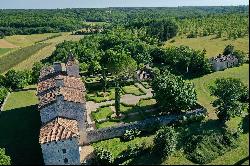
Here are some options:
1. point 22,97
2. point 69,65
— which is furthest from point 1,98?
point 69,65

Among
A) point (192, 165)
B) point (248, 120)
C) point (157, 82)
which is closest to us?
point (192, 165)

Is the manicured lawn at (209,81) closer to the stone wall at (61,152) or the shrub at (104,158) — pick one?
the shrub at (104,158)

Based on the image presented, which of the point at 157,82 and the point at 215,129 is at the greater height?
the point at 157,82

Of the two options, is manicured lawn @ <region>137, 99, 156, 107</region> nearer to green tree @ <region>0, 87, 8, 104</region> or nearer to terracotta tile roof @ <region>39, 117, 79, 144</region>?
terracotta tile roof @ <region>39, 117, 79, 144</region>

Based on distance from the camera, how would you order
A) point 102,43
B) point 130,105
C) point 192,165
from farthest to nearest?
1. point 102,43
2. point 130,105
3. point 192,165

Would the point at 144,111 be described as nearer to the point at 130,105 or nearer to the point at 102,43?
the point at 130,105

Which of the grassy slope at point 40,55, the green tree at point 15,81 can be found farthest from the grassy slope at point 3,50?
the green tree at point 15,81

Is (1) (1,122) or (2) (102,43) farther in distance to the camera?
(2) (102,43)

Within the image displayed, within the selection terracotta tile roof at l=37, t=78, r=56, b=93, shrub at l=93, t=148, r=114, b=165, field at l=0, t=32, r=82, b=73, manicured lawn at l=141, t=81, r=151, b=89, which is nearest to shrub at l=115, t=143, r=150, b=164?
shrub at l=93, t=148, r=114, b=165
